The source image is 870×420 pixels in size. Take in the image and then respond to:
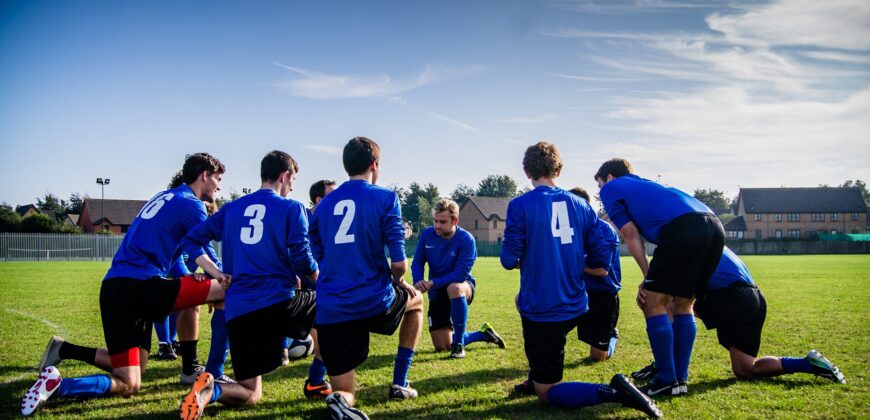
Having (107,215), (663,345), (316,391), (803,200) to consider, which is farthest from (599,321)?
(803,200)

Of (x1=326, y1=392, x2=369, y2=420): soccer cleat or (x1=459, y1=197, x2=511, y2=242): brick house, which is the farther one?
(x1=459, y1=197, x2=511, y2=242): brick house

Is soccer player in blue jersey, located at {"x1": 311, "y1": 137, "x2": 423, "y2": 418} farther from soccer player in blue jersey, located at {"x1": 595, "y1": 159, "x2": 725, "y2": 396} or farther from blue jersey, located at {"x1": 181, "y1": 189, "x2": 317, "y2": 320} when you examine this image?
soccer player in blue jersey, located at {"x1": 595, "y1": 159, "x2": 725, "y2": 396}

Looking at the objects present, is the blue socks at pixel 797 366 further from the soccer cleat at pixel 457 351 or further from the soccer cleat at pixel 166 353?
the soccer cleat at pixel 166 353

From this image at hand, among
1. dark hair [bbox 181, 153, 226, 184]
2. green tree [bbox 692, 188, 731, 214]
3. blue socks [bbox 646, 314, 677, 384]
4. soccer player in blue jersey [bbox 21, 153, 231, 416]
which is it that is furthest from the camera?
green tree [bbox 692, 188, 731, 214]

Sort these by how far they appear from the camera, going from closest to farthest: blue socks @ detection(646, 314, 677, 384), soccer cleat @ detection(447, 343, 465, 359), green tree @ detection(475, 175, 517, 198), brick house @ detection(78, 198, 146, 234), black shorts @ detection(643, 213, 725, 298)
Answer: black shorts @ detection(643, 213, 725, 298), blue socks @ detection(646, 314, 677, 384), soccer cleat @ detection(447, 343, 465, 359), brick house @ detection(78, 198, 146, 234), green tree @ detection(475, 175, 517, 198)

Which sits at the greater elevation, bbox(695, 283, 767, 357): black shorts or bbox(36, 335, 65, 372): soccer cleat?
bbox(695, 283, 767, 357): black shorts

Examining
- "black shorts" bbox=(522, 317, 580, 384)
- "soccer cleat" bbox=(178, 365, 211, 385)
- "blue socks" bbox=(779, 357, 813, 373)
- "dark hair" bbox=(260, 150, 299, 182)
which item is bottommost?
"soccer cleat" bbox=(178, 365, 211, 385)

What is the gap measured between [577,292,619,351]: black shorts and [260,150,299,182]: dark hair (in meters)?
3.85

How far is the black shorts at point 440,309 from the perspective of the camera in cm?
764

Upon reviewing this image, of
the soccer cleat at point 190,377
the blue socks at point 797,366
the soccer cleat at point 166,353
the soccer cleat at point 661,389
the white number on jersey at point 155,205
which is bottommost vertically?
the soccer cleat at point 166,353

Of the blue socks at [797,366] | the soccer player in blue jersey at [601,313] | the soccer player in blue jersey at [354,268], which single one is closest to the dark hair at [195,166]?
the soccer player in blue jersey at [354,268]

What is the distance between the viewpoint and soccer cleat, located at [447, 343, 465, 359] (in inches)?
279

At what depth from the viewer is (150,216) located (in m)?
5.17

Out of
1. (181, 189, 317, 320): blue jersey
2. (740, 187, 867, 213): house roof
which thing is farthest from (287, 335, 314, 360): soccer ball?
(740, 187, 867, 213): house roof
